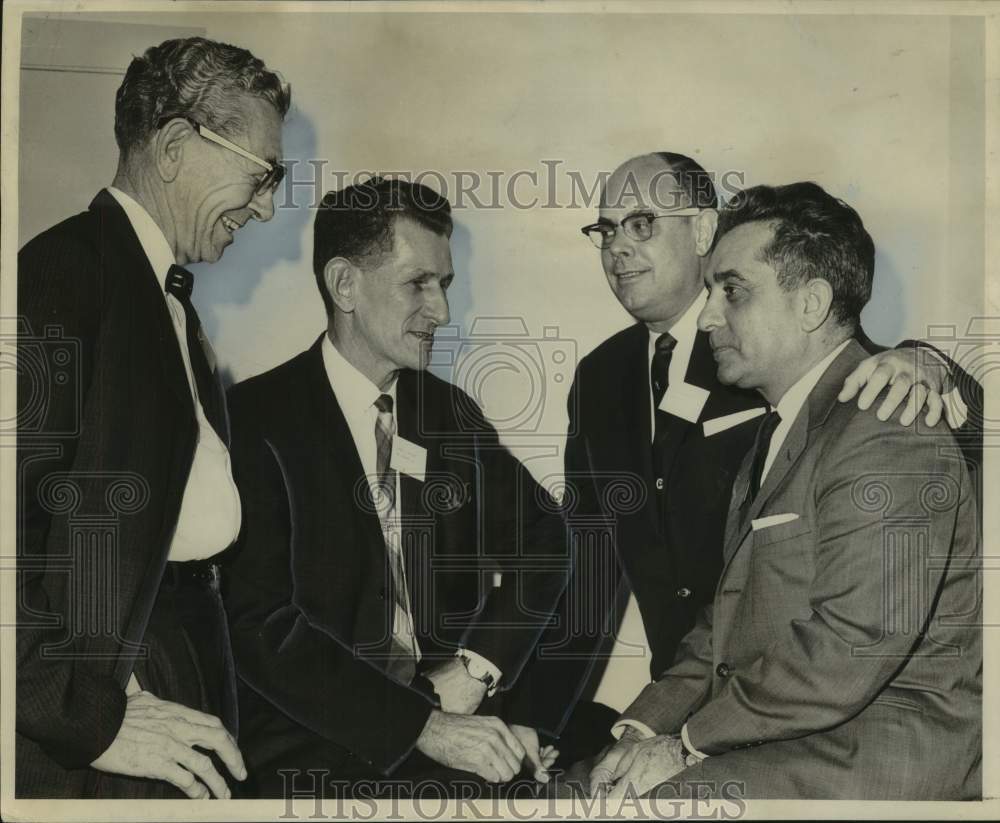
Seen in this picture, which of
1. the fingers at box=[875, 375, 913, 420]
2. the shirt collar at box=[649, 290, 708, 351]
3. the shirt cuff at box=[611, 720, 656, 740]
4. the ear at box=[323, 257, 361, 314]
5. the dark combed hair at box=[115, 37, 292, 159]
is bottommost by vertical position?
the shirt cuff at box=[611, 720, 656, 740]

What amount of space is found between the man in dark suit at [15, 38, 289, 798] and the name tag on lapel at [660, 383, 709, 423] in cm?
139

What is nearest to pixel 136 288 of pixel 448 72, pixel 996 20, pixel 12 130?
pixel 12 130

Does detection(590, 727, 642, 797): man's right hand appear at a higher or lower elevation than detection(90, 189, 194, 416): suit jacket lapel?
lower

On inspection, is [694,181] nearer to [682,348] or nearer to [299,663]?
[682,348]

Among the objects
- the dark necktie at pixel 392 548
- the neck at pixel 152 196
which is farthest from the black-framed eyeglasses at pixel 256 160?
the dark necktie at pixel 392 548

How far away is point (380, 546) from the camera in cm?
421

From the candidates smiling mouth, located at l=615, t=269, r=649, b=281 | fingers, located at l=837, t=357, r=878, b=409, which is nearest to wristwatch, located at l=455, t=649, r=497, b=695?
smiling mouth, located at l=615, t=269, r=649, b=281

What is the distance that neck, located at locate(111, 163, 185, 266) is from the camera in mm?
4219

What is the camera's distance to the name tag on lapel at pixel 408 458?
4.25 m

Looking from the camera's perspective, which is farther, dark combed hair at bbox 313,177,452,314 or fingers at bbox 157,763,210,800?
dark combed hair at bbox 313,177,452,314

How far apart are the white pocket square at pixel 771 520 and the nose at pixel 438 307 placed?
1.15 metres

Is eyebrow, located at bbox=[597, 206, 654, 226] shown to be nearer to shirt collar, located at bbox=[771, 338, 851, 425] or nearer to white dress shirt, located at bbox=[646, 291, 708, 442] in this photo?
white dress shirt, located at bbox=[646, 291, 708, 442]

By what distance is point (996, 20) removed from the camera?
4387 millimetres

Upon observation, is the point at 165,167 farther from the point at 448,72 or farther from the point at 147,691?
the point at 147,691
